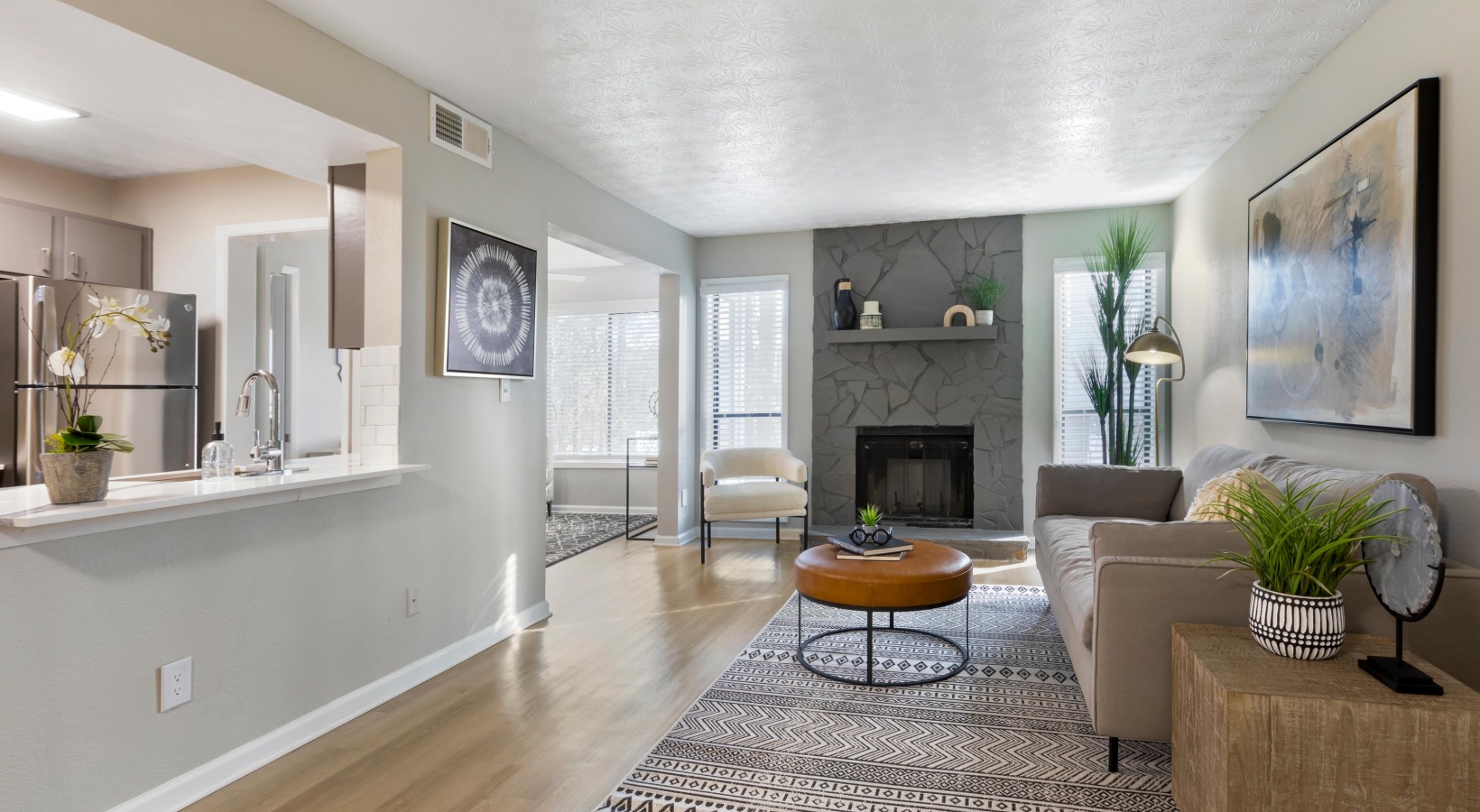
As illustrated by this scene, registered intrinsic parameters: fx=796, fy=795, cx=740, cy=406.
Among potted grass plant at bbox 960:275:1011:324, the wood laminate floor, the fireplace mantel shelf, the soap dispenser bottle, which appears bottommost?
the wood laminate floor

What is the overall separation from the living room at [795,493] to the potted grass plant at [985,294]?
55 cm

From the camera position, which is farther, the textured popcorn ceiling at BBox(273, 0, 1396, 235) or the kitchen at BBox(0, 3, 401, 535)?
the textured popcorn ceiling at BBox(273, 0, 1396, 235)

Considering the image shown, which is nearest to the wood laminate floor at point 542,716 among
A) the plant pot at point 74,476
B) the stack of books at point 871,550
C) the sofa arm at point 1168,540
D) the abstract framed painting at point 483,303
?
the stack of books at point 871,550

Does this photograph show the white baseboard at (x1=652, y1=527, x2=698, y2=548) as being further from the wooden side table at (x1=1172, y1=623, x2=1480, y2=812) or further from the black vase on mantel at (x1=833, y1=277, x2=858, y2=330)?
the wooden side table at (x1=1172, y1=623, x2=1480, y2=812)

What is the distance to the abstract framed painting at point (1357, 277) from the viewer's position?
2426mm

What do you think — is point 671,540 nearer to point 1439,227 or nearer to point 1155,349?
point 1155,349

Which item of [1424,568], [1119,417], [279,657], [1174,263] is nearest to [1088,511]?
[1119,417]

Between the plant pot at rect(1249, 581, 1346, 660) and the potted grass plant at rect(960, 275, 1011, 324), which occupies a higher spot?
the potted grass plant at rect(960, 275, 1011, 324)

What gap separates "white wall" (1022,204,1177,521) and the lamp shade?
1392 mm

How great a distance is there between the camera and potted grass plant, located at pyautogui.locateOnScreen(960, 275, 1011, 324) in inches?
227

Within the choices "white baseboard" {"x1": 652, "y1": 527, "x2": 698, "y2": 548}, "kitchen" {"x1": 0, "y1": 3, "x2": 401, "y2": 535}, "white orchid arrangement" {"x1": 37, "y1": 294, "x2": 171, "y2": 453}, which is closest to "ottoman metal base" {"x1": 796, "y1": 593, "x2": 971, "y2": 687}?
"kitchen" {"x1": 0, "y1": 3, "x2": 401, "y2": 535}

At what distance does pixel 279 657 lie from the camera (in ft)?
8.63

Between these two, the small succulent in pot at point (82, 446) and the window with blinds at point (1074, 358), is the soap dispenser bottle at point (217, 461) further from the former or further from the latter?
the window with blinds at point (1074, 358)

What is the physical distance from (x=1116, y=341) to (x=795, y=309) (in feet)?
7.70
